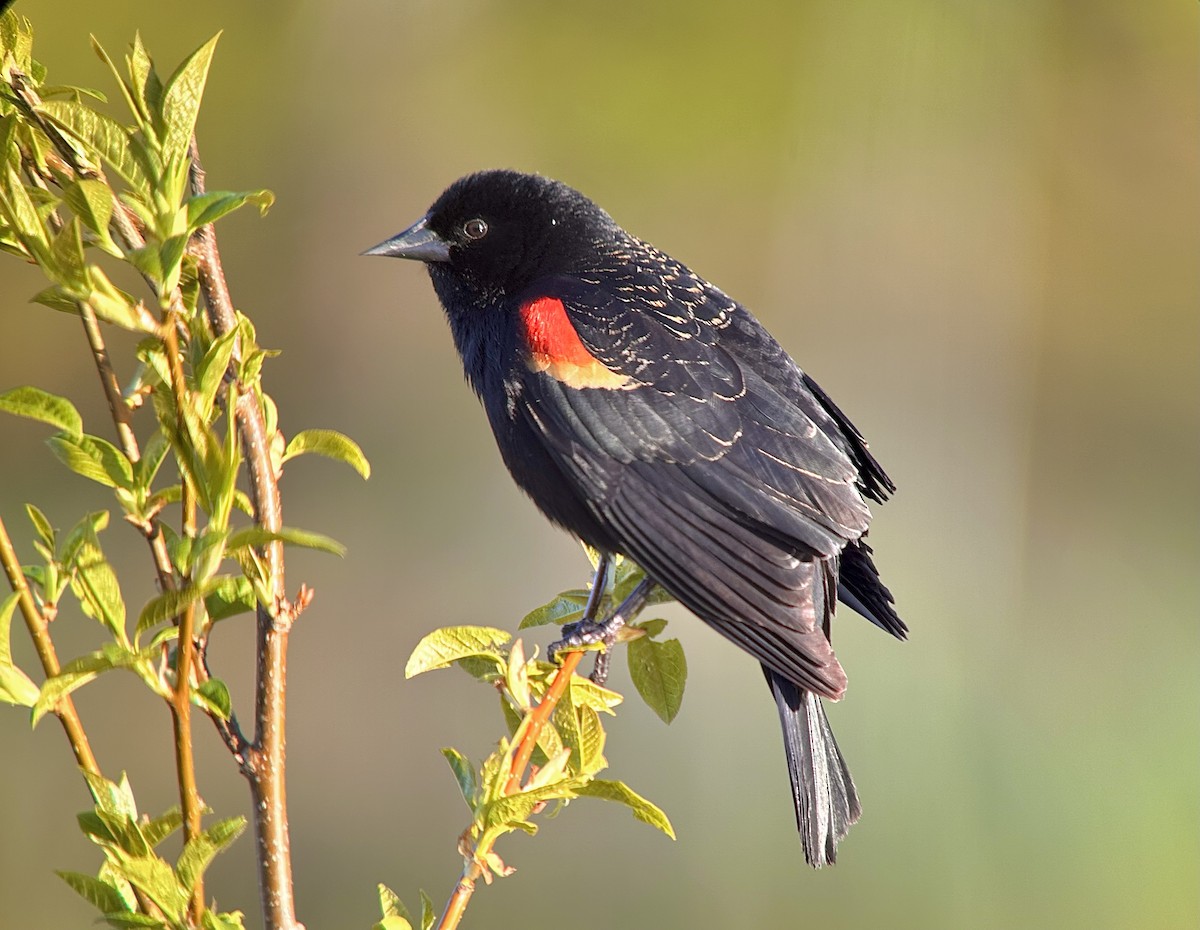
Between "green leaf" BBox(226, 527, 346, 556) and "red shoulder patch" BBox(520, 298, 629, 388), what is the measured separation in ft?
3.34

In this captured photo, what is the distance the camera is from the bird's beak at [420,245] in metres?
1.96

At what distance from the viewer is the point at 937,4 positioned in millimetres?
3971

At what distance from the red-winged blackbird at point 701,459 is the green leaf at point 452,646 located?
463 millimetres

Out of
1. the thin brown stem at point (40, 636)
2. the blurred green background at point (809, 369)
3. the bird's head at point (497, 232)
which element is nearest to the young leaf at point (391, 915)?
the thin brown stem at point (40, 636)

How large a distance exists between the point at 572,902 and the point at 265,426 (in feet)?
8.72

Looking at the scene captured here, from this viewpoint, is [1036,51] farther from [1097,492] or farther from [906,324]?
[1097,492]

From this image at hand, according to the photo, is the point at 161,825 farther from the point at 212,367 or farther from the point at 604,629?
the point at 604,629

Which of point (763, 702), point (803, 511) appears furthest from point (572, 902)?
point (803, 511)

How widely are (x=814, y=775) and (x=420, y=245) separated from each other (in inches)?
41.7

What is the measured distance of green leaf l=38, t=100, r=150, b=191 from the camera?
70cm

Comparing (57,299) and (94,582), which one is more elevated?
(57,299)

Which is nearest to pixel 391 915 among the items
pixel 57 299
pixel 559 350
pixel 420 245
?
pixel 57 299

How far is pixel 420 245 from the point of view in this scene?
77.8 inches

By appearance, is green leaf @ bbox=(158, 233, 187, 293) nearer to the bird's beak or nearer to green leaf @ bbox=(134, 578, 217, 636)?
green leaf @ bbox=(134, 578, 217, 636)
